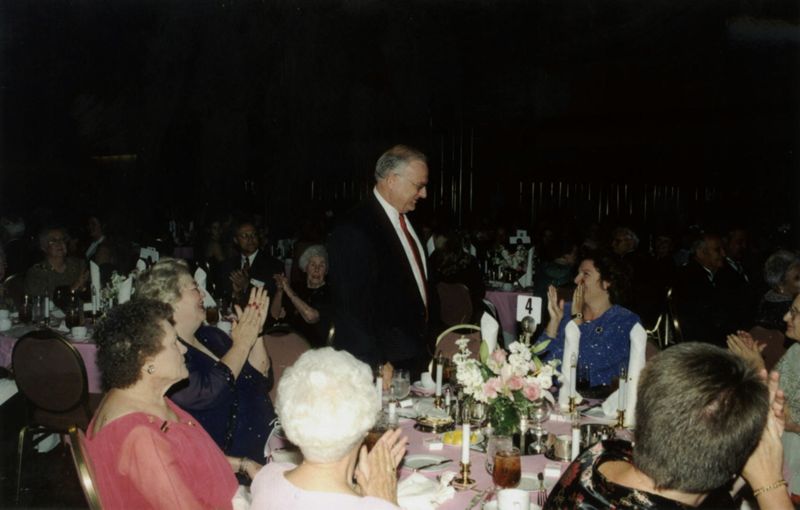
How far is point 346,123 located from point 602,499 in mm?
12468

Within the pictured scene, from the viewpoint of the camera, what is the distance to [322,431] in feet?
5.39

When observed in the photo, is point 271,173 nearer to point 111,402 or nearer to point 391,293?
point 391,293

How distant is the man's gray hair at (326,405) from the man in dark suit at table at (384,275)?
6.09ft

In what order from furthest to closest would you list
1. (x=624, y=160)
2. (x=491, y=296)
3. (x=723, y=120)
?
1. (x=624, y=160)
2. (x=723, y=120)
3. (x=491, y=296)

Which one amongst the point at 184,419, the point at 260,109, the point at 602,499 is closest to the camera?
the point at 602,499

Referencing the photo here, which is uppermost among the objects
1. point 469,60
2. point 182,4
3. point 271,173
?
point 182,4

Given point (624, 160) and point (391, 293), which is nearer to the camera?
point (391, 293)

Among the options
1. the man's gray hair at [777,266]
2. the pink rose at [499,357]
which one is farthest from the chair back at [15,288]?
the man's gray hair at [777,266]

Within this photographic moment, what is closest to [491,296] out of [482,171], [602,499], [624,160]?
[602,499]

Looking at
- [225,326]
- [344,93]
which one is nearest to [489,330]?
[225,326]

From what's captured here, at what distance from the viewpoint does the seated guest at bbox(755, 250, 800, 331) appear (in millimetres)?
4348

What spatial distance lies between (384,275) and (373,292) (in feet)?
0.41

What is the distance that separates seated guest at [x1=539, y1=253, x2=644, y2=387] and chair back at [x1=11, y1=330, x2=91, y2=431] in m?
2.55

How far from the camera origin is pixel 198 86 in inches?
546
